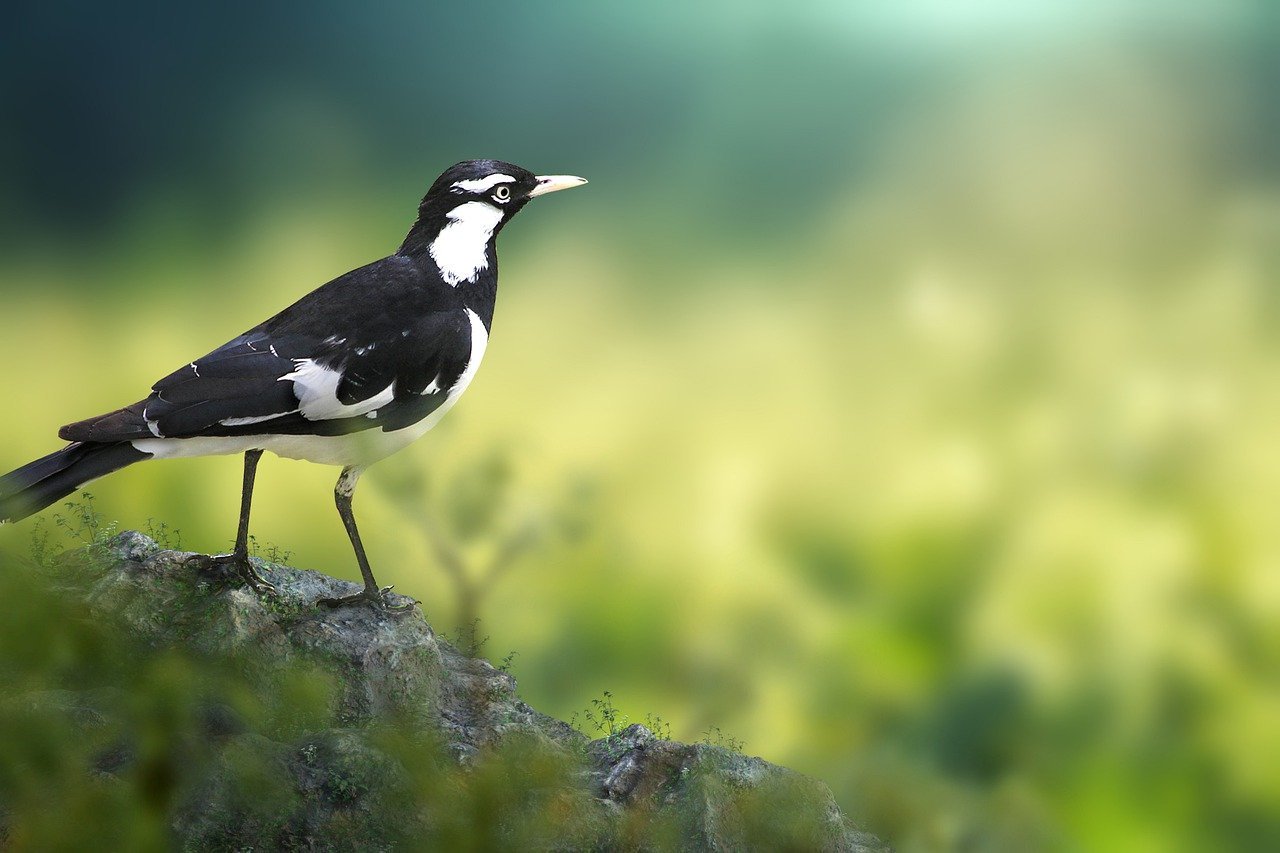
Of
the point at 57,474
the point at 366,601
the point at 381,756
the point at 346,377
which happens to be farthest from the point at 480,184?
the point at 381,756

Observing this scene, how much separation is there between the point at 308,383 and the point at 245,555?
57 cm

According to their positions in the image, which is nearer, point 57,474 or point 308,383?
point 57,474

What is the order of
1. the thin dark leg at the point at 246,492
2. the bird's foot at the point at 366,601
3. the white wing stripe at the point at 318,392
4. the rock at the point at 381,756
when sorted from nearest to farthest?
1. the rock at the point at 381,756
2. the white wing stripe at the point at 318,392
3. the thin dark leg at the point at 246,492
4. the bird's foot at the point at 366,601

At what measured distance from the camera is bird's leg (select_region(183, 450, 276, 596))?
11.1 ft

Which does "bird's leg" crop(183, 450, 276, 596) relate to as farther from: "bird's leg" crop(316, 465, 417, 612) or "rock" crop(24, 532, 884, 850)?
"bird's leg" crop(316, 465, 417, 612)

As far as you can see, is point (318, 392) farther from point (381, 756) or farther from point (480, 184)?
point (381, 756)

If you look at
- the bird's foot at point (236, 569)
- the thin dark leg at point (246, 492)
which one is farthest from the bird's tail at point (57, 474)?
the bird's foot at point (236, 569)

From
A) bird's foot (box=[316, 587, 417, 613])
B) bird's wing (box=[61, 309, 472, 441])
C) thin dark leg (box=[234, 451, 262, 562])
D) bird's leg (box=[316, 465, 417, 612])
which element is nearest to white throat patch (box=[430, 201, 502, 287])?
bird's wing (box=[61, 309, 472, 441])

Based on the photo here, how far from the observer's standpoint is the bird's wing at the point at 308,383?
3.07m

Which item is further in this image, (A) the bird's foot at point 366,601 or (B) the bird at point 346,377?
(A) the bird's foot at point 366,601

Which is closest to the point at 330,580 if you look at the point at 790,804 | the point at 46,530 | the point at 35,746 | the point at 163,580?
the point at 163,580

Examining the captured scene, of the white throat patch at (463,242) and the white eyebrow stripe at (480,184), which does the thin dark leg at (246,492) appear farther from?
the white eyebrow stripe at (480,184)

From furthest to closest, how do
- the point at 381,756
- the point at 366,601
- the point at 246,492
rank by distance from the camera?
the point at 366,601
the point at 246,492
the point at 381,756

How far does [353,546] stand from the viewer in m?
3.46
